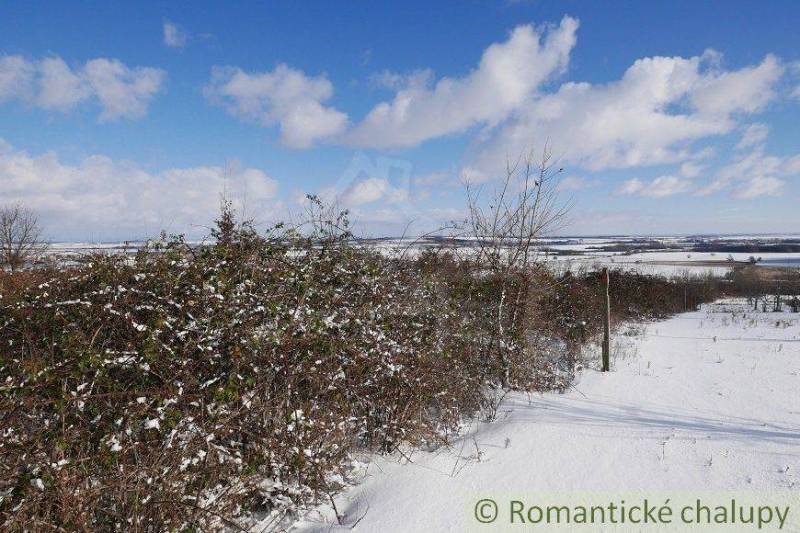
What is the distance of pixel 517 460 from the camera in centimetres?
437

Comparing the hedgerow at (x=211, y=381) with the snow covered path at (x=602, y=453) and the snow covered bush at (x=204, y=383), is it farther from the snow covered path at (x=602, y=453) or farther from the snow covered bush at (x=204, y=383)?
the snow covered path at (x=602, y=453)

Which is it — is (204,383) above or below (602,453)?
above

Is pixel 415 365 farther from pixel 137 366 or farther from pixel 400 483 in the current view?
pixel 137 366

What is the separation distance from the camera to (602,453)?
4.53 m

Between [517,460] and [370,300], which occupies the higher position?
[370,300]

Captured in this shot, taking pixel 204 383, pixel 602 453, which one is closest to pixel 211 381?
pixel 204 383

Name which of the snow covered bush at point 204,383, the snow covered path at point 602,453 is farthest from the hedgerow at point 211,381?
the snow covered path at point 602,453

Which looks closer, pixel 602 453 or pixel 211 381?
pixel 211 381

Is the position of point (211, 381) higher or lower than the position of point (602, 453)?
higher

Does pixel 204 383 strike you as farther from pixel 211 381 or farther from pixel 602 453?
pixel 602 453

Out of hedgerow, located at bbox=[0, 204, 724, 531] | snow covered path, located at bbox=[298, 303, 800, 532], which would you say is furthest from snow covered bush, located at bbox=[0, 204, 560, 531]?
snow covered path, located at bbox=[298, 303, 800, 532]

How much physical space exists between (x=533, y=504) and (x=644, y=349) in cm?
957

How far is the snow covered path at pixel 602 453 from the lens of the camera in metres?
3.65

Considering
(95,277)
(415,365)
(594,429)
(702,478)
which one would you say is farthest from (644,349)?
(95,277)
